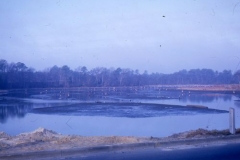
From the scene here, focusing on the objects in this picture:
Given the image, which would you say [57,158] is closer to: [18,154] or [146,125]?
[18,154]

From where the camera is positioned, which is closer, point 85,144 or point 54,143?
point 85,144

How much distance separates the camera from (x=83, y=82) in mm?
115438

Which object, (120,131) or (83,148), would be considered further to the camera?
(120,131)

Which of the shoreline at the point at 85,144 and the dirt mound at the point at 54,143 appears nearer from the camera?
the shoreline at the point at 85,144

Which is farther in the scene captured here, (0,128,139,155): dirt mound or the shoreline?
(0,128,139,155): dirt mound

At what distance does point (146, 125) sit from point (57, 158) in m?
14.5

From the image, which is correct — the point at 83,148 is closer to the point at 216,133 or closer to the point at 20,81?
the point at 216,133

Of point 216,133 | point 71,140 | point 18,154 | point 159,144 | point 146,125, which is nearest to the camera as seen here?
point 18,154

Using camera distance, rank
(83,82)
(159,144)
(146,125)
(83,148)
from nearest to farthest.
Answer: (83,148) < (159,144) < (146,125) < (83,82)

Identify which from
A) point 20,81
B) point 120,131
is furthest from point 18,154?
point 20,81

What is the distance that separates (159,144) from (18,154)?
4.64 m

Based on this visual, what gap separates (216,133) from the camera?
44.0 ft

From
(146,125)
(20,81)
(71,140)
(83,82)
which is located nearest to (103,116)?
(146,125)

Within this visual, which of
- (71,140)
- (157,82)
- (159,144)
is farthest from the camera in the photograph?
(157,82)
